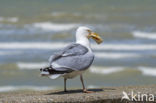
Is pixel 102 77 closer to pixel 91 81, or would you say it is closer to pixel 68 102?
pixel 91 81

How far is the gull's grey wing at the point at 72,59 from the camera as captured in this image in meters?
5.22

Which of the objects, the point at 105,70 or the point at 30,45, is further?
the point at 30,45

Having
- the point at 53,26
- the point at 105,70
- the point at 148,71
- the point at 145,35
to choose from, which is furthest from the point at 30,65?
the point at 53,26

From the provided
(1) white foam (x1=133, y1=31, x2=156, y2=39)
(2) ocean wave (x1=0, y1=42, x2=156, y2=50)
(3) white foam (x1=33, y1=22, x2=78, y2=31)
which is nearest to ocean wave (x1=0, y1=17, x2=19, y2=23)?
(3) white foam (x1=33, y1=22, x2=78, y2=31)

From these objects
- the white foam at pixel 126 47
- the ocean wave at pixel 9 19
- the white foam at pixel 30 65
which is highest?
the ocean wave at pixel 9 19

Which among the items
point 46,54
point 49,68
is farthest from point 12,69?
point 49,68

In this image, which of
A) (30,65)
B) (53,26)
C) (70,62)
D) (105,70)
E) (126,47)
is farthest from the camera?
(53,26)

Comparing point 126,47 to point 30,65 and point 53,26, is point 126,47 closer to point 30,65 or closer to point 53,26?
point 30,65

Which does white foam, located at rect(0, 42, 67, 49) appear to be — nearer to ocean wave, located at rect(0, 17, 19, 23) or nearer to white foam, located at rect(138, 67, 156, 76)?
white foam, located at rect(138, 67, 156, 76)

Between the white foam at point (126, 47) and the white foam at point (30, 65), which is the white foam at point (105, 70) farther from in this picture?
the white foam at point (126, 47)

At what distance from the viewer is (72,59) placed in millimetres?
5297

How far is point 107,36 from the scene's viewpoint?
1279cm

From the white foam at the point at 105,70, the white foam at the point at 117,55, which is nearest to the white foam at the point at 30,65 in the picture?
the white foam at the point at 105,70

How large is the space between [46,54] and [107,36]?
1980 millimetres
